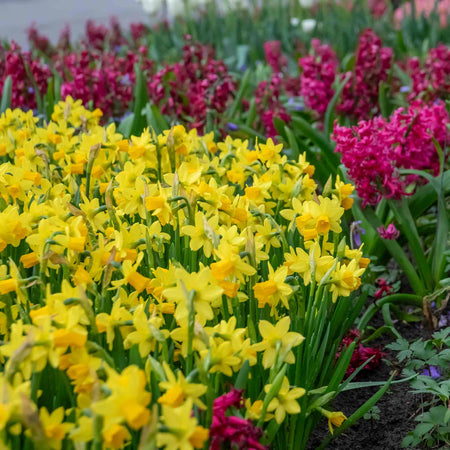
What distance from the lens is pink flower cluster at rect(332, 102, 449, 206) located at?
2.02m

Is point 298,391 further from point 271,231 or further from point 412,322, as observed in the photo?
point 412,322

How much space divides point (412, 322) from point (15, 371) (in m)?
1.49

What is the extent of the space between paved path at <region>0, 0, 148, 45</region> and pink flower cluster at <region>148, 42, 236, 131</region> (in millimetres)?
8260

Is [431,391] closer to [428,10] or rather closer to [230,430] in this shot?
[230,430]

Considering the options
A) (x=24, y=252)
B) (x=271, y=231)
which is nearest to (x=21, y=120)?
(x=24, y=252)

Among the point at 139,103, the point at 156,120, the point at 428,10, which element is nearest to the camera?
the point at 156,120

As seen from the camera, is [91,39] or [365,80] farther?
[91,39]

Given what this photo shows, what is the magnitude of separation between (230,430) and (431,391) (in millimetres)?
580

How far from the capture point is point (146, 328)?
1.17 meters

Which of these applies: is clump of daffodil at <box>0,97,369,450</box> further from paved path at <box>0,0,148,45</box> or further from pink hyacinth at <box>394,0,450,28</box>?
paved path at <box>0,0,148,45</box>

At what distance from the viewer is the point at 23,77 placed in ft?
10.8

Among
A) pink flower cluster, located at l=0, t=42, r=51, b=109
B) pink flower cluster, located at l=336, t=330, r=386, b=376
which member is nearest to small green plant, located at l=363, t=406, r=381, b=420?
pink flower cluster, located at l=336, t=330, r=386, b=376

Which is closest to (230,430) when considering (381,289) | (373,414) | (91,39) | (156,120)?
(373,414)

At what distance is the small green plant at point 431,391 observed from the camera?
1418mm
